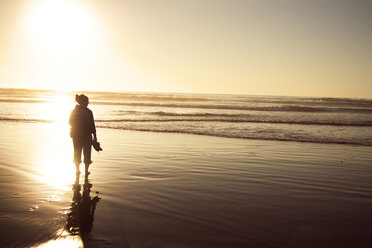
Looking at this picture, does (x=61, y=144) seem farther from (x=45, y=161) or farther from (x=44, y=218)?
(x=44, y=218)

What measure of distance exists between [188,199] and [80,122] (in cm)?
331

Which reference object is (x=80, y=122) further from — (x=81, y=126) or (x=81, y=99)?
(x=81, y=99)

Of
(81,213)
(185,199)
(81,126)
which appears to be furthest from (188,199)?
(81,126)

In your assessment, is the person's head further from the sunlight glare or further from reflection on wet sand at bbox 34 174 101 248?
the sunlight glare

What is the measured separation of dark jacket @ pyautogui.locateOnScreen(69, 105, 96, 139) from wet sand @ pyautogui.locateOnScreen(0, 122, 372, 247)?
110 cm

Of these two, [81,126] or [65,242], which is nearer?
[65,242]

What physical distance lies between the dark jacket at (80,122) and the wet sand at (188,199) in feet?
3.62

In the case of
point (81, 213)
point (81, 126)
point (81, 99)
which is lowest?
point (81, 213)

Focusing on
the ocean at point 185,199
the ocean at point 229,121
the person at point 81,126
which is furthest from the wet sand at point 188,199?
the ocean at point 229,121

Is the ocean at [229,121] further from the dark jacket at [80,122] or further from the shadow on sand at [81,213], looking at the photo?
the shadow on sand at [81,213]

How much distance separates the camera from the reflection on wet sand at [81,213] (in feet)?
14.0

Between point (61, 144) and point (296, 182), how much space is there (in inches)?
368

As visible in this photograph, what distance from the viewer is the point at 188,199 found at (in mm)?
5742

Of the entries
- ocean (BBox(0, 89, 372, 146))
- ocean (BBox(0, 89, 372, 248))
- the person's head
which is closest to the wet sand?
ocean (BBox(0, 89, 372, 248))
